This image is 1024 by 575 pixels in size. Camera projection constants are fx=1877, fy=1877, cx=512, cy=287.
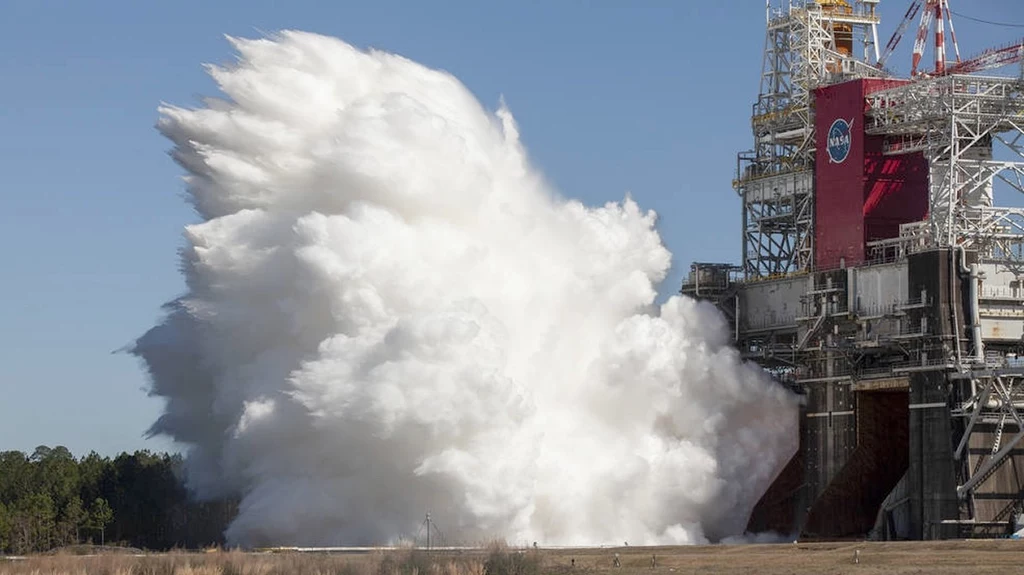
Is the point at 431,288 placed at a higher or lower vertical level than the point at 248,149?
lower

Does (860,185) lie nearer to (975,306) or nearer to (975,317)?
(975,306)

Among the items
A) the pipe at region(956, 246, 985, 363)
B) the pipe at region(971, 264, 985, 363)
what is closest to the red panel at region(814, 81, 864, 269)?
the pipe at region(956, 246, 985, 363)

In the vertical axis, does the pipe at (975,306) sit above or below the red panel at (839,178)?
below

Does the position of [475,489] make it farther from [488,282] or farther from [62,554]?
[62,554]

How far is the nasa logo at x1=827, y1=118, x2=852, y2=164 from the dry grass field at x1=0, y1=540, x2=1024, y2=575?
26639 millimetres

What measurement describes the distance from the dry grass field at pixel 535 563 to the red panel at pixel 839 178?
23018 mm

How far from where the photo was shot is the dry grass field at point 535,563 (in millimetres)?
73000

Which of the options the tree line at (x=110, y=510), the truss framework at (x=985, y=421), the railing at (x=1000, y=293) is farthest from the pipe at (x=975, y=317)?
the tree line at (x=110, y=510)

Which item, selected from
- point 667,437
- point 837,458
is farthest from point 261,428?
point 837,458

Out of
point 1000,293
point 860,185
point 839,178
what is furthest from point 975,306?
point 839,178

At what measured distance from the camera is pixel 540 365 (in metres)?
102

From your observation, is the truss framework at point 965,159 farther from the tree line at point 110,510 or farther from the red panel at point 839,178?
the tree line at point 110,510

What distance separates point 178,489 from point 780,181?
46812mm

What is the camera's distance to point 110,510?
13075 cm
